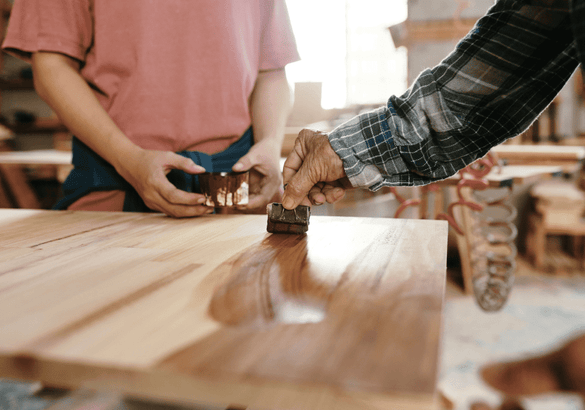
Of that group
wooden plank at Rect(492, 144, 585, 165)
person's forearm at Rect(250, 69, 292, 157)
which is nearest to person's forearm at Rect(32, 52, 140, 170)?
person's forearm at Rect(250, 69, 292, 157)

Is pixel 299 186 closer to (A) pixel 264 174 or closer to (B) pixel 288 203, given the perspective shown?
(B) pixel 288 203

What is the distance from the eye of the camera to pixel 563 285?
2.78 metres

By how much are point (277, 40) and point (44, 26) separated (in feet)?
1.77

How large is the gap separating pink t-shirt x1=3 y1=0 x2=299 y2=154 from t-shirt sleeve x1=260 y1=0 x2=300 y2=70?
8cm

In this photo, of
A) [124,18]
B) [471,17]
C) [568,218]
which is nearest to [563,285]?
[568,218]

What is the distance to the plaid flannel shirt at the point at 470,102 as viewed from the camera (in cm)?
64

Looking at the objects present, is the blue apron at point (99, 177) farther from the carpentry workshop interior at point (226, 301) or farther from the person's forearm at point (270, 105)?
the person's forearm at point (270, 105)

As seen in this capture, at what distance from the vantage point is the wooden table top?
0.87 feet

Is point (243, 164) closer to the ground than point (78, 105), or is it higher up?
closer to the ground

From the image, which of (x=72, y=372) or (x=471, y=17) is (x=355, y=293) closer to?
(x=72, y=372)

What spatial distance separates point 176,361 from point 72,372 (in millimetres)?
74

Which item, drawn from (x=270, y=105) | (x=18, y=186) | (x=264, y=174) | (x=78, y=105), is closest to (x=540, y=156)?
(x=270, y=105)

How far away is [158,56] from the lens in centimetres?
94

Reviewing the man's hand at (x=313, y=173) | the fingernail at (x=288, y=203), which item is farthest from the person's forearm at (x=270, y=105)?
the fingernail at (x=288, y=203)
